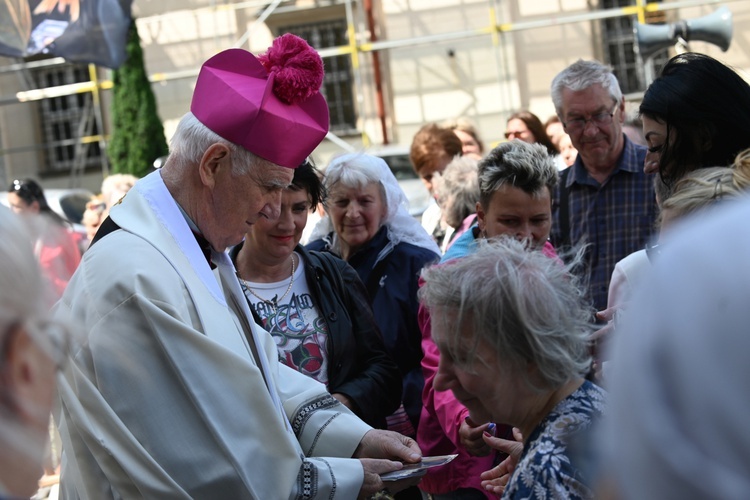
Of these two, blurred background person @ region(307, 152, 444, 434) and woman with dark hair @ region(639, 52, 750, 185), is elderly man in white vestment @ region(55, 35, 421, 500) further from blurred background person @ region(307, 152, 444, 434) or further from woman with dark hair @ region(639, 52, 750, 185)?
woman with dark hair @ region(639, 52, 750, 185)

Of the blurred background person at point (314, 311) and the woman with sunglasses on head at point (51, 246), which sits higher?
the woman with sunglasses on head at point (51, 246)

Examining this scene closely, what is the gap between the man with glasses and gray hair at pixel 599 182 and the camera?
15.2 ft

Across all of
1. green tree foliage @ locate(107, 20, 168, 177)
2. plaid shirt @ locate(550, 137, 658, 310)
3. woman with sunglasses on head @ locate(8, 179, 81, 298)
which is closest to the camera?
woman with sunglasses on head @ locate(8, 179, 81, 298)

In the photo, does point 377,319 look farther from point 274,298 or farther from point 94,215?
point 94,215

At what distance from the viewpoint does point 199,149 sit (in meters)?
3.08

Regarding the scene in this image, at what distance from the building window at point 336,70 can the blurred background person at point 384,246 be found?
16.3m

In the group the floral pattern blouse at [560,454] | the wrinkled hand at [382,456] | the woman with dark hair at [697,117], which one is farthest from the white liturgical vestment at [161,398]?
the woman with dark hair at [697,117]

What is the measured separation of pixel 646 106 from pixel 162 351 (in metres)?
1.97

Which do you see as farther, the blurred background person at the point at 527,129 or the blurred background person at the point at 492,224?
the blurred background person at the point at 527,129

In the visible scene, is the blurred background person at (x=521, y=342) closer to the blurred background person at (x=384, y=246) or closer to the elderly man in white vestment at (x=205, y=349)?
the elderly man in white vestment at (x=205, y=349)

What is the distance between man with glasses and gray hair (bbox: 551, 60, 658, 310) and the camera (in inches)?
183

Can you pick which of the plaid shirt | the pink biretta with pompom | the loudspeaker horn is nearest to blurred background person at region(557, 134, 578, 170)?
the loudspeaker horn

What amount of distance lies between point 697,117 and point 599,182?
1.30 m

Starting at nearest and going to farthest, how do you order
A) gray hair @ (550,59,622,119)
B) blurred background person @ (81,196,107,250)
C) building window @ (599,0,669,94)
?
1. gray hair @ (550,59,622,119)
2. blurred background person @ (81,196,107,250)
3. building window @ (599,0,669,94)
